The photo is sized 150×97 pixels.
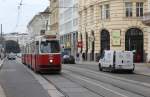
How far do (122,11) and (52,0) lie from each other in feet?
207

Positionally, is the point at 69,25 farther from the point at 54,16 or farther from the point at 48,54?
the point at 48,54

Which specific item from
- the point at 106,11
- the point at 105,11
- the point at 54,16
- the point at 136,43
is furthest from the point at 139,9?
the point at 54,16

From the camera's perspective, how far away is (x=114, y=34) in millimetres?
78375

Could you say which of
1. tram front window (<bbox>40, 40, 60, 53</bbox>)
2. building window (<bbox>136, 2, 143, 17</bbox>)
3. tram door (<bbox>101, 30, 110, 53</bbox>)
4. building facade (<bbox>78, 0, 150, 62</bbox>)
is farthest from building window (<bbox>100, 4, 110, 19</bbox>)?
tram front window (<bbox>40, 40, 60, 53</bbox>)

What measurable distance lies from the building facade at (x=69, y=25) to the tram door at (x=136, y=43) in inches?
906

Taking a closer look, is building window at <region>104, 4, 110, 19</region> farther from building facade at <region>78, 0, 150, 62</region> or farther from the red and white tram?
the red and white tram

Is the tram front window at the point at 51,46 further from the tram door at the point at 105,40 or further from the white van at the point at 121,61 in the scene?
the tram door at the point at 105,40

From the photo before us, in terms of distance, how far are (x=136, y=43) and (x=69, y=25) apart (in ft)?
114

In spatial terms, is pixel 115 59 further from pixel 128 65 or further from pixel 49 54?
pixel 49 54

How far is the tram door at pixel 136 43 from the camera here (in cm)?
7694

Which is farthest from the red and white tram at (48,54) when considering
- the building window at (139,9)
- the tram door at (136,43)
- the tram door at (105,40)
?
the tram door at (105,40)

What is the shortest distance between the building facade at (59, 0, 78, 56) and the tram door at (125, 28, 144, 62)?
906 inches

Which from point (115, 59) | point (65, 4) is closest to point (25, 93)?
point (115, 59)

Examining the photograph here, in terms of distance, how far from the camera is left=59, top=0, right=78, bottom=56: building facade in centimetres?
10171
